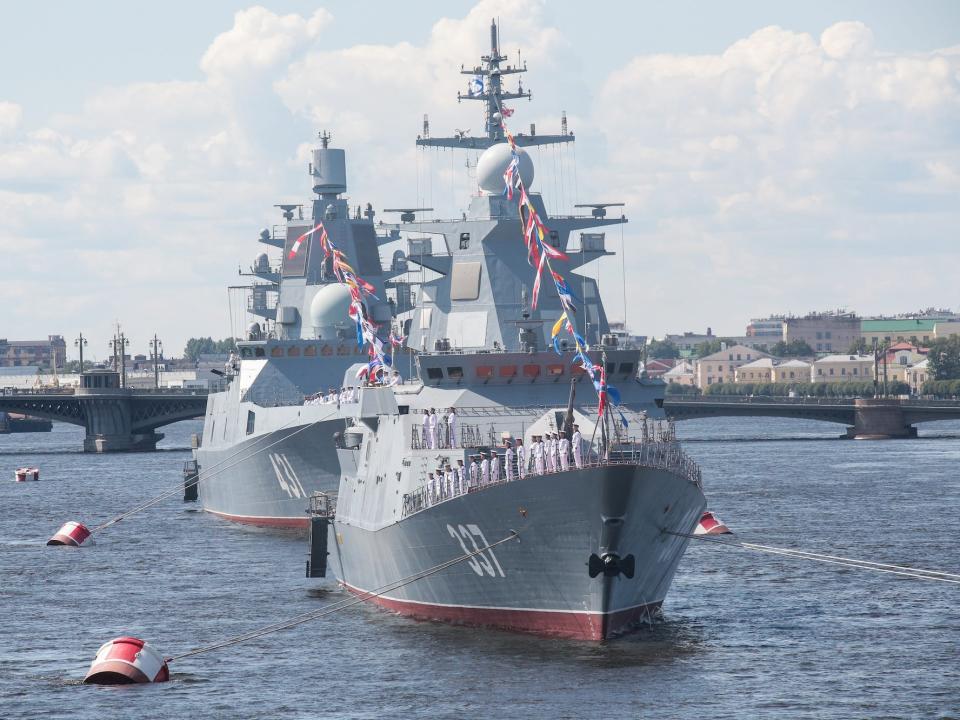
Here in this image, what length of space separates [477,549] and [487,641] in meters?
1.85

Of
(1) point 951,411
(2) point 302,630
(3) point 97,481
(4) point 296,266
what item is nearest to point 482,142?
(2) point 302,630

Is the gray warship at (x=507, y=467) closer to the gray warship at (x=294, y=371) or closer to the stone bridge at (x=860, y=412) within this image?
the gray warship at (x=294, y=371)

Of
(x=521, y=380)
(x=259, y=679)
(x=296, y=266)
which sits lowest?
(x=259, y=679)

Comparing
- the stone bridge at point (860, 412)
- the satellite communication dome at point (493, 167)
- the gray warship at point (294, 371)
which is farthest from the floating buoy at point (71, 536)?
the stone bridge at point (860, 412)

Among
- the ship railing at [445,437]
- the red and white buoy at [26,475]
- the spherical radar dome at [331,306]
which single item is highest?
the spherical radar dome at [331,306]

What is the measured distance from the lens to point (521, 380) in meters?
39.8

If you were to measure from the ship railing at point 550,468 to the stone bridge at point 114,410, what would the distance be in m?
95.4

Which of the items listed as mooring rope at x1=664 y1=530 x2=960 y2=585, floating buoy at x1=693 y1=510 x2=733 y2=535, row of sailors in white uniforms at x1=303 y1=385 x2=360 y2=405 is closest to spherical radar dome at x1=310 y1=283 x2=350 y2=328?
row of sailors in white uniforms at x1=303 y1=385 x2=360 y2=405

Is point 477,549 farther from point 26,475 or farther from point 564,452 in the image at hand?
point 26,475

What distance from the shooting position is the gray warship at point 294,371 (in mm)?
61062

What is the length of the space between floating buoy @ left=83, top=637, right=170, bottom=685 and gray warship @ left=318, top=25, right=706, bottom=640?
6.32 metres

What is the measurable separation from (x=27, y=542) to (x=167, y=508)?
54.4ft

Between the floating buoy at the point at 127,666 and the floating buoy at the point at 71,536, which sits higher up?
the floating buoy at the point at 71,536

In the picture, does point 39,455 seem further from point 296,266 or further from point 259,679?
point 259,679
